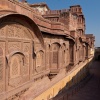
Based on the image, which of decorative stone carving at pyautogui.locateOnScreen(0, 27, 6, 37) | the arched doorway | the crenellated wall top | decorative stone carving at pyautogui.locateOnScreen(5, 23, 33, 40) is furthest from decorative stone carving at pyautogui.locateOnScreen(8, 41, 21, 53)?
the crenellated wall top

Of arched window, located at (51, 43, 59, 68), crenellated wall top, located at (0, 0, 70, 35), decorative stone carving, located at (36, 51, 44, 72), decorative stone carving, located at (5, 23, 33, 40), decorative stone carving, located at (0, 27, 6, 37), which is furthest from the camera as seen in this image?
arched window, located at (51, 43, 59, 68)

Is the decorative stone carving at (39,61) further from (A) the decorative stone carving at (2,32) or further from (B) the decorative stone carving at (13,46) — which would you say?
(A) the decorative stone carving at (2,32)

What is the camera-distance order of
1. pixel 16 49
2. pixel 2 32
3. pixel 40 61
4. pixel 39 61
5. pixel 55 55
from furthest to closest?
pixel 55 55
pixel 40 61
pixel 39 61
pixel 16 49
pixel 2 32

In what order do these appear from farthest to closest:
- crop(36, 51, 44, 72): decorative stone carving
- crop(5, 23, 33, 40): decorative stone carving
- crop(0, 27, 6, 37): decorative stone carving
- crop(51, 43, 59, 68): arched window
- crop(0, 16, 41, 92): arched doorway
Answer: crop(51, 43, 59, 68): arched window → crop(36, 51, 44, 72): decorative stone carving → crop(5, 23, 33, 40): decorative stone carving → crop(0, 16, 41, 92): arched doorway → crop(0, 27, 6, 37): decorative stone carving

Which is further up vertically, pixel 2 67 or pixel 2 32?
pixel 2 32

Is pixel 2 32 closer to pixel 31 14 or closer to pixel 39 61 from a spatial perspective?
pixel 31 14

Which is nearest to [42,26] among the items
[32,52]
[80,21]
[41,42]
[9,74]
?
[41,42]

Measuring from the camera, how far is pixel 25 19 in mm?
4430

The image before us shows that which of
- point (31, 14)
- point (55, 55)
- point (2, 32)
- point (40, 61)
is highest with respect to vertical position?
point (31, 14)

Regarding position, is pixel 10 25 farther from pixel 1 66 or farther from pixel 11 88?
pixel 11 88

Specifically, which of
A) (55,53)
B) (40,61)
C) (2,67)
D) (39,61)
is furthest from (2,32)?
(55,53)

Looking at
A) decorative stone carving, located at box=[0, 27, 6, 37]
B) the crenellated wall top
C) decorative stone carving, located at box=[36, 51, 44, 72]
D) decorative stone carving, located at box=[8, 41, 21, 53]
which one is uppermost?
the crenellated wall top

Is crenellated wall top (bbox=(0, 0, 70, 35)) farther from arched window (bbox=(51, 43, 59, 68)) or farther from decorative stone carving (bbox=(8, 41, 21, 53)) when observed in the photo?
decorative stone carving (bbox=(8, 41, 21, 53))

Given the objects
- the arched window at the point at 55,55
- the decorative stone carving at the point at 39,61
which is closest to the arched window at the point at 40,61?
the decorative stone carving at the point at 39,61
